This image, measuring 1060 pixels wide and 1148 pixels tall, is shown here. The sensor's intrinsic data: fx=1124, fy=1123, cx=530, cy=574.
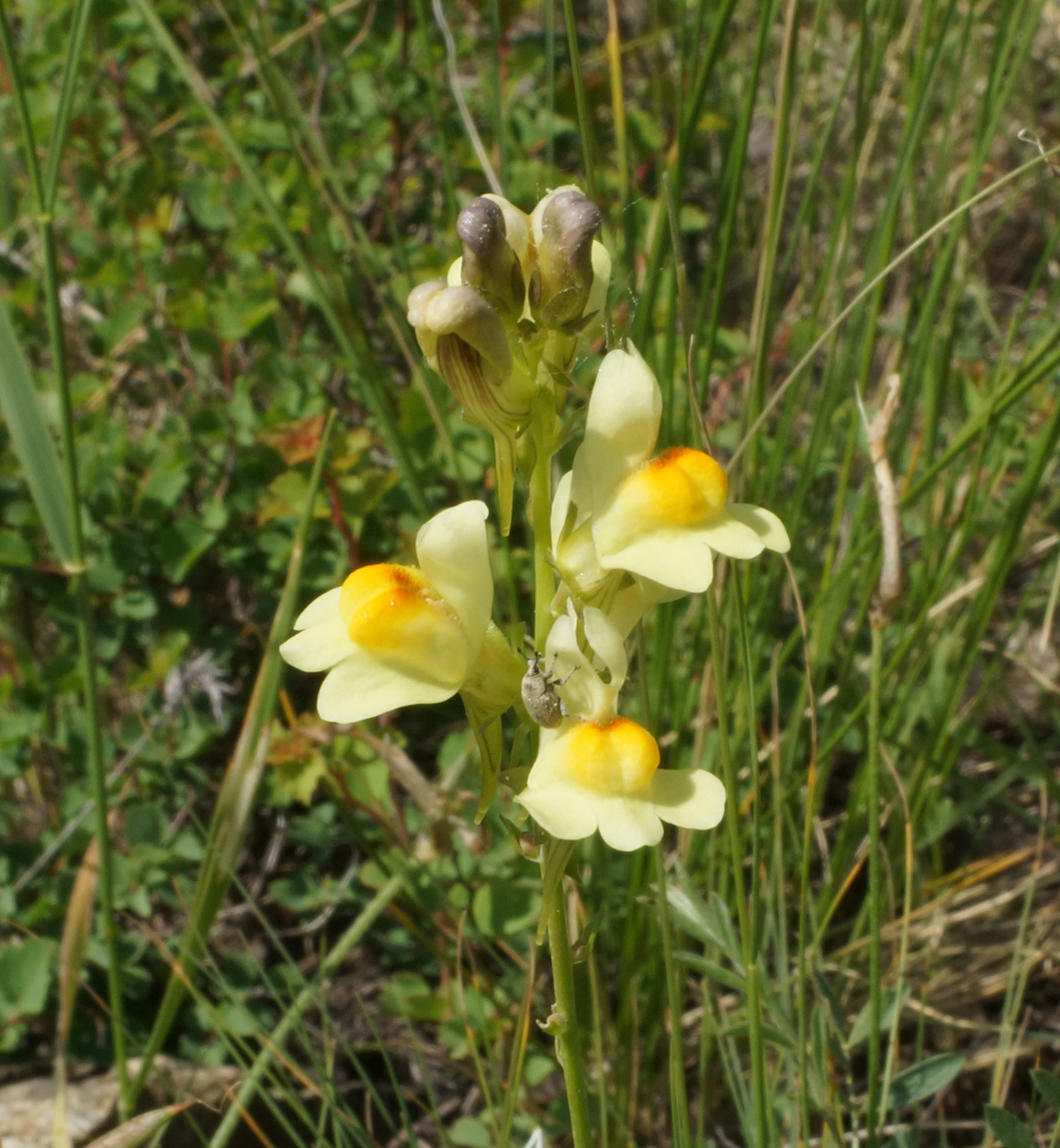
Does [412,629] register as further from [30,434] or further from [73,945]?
[73,945]

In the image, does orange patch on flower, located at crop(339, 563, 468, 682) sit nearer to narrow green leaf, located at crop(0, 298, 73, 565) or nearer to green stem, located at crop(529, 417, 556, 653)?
green stem, located at crop(529, 417, 556, 653)

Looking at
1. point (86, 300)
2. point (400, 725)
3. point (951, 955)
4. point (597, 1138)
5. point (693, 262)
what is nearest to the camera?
point (597, 1138)

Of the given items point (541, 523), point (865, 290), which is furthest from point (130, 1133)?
point (865, 290)

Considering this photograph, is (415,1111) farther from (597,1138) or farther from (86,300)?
(86,300)

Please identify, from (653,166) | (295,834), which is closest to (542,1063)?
(295,834)

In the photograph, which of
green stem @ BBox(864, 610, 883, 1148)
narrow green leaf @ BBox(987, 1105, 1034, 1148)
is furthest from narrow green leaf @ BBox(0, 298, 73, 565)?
narrow green leaf @ BBox(987, 1105, 1034, 1148)

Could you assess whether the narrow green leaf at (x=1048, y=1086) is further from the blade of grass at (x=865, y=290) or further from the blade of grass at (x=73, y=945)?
the blade of grass at (x=73, y=945)
